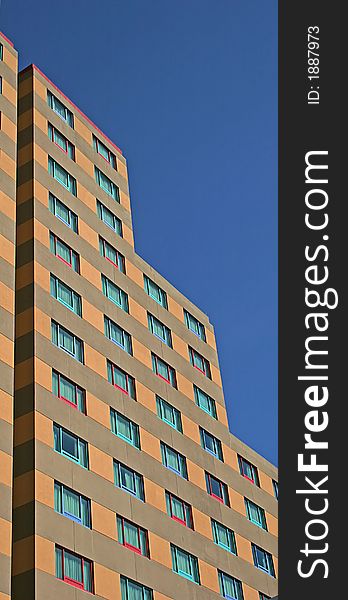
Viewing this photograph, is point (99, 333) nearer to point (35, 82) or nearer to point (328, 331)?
point (35, 82)

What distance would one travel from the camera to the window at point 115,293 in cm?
5075

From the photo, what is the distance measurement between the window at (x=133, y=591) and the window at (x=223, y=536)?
941 centimetres

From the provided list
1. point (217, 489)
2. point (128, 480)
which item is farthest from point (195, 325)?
point (128, 480)

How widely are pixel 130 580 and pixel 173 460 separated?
10419 mm

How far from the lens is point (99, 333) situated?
47.4m

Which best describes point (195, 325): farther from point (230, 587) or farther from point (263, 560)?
point (230, 587)

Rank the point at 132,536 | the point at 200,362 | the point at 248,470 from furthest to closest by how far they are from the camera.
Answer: the point at 200,362 → the point at 248,470 → the point at 132,536

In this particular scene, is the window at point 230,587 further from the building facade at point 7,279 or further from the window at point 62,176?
the window at point 62,176

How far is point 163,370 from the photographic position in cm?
5356

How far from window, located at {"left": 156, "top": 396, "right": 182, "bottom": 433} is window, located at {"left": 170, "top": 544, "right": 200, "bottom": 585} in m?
8.43

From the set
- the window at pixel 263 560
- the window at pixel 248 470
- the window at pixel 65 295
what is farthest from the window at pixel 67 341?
the window at pixel 263 560

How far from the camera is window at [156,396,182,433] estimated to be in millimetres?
50781

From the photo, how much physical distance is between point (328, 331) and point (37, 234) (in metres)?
32.7

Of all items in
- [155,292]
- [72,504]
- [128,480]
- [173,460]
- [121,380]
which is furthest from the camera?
[155,292]
